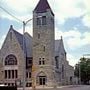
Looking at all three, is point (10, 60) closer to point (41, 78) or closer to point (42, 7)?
point (41, 78)

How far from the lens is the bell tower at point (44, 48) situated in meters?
86.3

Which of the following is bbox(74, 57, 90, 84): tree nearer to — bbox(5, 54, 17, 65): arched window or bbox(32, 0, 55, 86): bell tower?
bbox(5, 54, 17, 65): arched window

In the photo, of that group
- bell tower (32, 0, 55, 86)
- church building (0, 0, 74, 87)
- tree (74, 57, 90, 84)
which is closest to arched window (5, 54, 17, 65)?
church building (0, 0, 74, 87)

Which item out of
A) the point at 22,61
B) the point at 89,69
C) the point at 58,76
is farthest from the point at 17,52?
the point at 89,69

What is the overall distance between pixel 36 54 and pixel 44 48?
2619mm

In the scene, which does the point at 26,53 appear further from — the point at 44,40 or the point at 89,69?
the point at 89,69

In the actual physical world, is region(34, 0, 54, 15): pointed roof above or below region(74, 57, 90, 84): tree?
above

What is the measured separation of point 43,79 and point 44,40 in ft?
32.2

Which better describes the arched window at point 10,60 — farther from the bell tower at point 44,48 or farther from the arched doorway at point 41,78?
the arched doorway at point 41,78

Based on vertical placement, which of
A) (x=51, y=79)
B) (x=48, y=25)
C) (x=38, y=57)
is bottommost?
(x=51, y=79)

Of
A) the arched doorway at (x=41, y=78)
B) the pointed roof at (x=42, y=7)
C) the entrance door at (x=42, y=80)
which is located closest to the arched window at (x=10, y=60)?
the arched doorway at (x=41, y=78)

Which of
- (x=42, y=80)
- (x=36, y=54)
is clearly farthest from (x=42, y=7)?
(x=42, y=80)

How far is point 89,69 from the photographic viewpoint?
13012 centimetres

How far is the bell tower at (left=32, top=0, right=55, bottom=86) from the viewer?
283 feet
